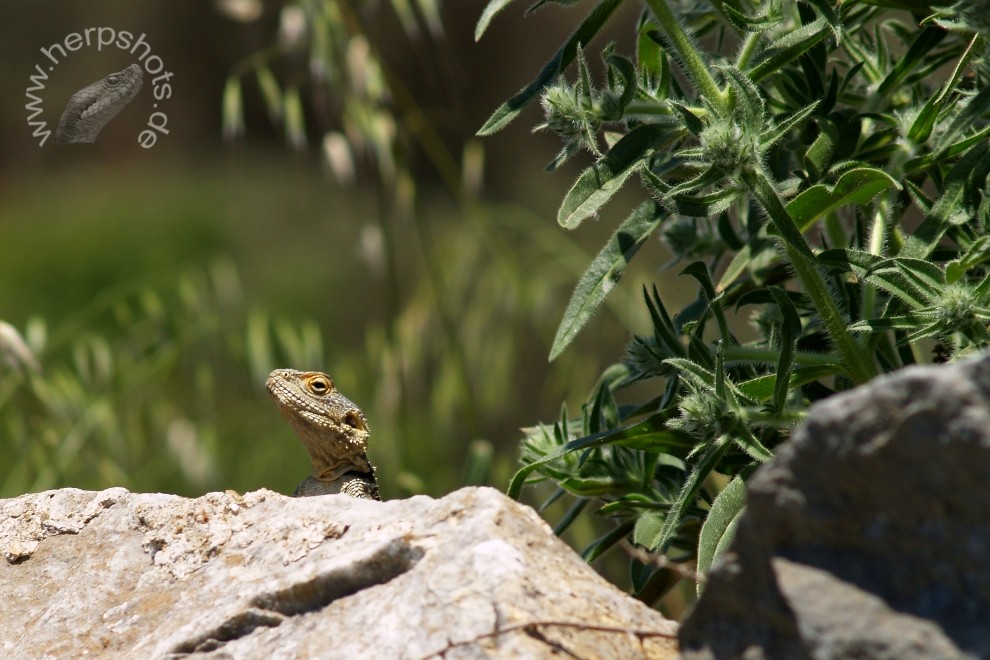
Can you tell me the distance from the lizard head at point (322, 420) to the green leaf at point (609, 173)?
80.2 inches

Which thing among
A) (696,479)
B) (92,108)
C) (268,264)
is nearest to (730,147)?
(696,479)

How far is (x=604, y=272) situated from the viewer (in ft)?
→ 6.88

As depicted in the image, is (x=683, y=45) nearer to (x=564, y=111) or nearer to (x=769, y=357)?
(x=564, y=111)

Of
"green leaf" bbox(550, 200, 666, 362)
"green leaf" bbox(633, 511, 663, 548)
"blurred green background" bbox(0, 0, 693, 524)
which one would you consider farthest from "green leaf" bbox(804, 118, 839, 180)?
"blurred green background" bbox(0, 0, 693, 524)

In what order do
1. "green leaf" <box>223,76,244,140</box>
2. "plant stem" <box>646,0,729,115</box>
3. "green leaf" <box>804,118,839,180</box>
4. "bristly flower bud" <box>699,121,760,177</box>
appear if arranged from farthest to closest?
"green leaf" <box>223,76,244,140</box> → "green leaf" <box>804,118,839,180</box> → "plant stem" <box>646,0,729,115</box> → "bristly flower bud" <box>699,121,760,177</box>

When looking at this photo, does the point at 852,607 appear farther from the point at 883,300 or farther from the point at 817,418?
the point at 883,300

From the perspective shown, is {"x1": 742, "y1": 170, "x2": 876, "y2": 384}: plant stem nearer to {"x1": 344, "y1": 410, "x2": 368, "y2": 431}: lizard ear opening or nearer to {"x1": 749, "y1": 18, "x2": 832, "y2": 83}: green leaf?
{"x1": 749, "y1": 18, "x2": 832, "y2": 83}: green leaf

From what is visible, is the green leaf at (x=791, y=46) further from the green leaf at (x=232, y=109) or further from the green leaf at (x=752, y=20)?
the green leaf at (x=232, y=109)

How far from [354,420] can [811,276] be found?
7.59 ft

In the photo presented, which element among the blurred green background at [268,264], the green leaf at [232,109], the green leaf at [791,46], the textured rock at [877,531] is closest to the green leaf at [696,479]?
the textured rock at [877,531]

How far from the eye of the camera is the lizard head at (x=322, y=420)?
390cm

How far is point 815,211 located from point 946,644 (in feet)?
3.10

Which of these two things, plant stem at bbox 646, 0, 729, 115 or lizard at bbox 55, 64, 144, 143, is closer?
plant stem at bbox 646, 0, 729, 115

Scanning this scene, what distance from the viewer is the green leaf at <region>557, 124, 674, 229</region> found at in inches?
79.8
